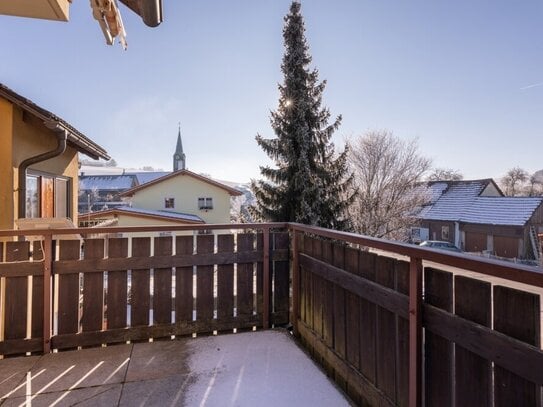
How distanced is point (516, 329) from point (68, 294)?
3157 mm

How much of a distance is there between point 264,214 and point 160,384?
31.0ft

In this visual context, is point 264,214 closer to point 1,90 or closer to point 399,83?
point 399,83

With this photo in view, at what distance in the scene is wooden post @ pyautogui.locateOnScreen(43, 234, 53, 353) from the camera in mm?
2805

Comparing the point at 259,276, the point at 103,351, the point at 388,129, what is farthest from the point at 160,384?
the point at 388,129

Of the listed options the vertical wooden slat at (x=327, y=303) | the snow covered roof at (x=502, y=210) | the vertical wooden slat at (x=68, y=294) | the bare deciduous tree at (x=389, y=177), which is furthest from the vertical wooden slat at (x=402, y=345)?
the snow covered roof at (x=502, y=210)

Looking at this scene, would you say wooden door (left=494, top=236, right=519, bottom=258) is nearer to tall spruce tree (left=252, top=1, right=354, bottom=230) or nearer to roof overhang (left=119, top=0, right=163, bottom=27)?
tall spruce tree (left=252, top=1, right=354, bottom=230)

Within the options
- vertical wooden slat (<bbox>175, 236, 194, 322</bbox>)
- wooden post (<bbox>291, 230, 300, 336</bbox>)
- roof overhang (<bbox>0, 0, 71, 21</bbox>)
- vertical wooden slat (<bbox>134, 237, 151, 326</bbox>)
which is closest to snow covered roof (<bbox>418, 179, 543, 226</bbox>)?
wooden post (<bbox>291, 230, 300, 336</bbox>)

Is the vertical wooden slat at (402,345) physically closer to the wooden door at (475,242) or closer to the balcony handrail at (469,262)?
the balcony handrail at (469,262)

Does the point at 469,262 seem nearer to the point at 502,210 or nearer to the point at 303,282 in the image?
the point at 303,282

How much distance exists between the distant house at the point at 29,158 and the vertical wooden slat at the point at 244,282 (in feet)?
8.04

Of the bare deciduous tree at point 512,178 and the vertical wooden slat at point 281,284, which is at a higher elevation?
the bare deciduous tree at point 512,178

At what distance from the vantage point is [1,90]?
11.1 feet

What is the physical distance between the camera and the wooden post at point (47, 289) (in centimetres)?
280

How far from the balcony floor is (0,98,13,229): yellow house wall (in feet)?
5.03
